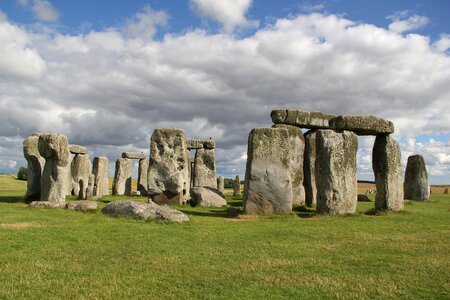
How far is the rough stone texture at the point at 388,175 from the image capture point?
17.2m

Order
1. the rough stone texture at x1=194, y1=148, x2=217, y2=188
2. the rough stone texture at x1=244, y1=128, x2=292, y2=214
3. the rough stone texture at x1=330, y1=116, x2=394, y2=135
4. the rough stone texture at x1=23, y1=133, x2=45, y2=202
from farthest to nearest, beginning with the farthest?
1. the rough stone texture at x1=194, y1=148, x2=217, y2=188
2. the rough stone texture at x1=23, y1=133, x2=45, y2=202
3. the rough stone texture at x1=330, y1=116, x2=394, y2=135
4. the rough stone texture at x1=244, y1=128, x2=292, y2=214

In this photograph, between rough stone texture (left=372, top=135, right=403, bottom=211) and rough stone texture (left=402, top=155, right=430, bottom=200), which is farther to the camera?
rough stone texture (left=402, top=155, right=430, bottom=200)

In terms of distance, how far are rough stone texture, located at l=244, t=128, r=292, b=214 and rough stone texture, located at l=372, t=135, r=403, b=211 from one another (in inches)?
162

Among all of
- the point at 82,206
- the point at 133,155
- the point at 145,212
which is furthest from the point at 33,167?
the point at 133,155

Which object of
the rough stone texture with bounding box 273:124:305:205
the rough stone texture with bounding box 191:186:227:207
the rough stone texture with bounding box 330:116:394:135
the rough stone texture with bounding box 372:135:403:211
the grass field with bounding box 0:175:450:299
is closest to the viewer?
the grass field with bounding box 0:175:450:299

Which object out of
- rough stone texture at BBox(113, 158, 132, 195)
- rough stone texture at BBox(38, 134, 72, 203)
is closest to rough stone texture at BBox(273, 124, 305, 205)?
rough stone texture at BBox(38, 134, 72, 203)

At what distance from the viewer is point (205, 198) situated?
21.5 meters

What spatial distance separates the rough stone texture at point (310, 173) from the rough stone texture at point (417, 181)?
969 cm

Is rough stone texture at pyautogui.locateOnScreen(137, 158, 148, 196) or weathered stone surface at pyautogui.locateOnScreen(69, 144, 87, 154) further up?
weathered stone surface at pyautogui.locateOnScreen(69, 144, 87, 154)

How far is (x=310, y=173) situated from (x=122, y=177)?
51.9 feet

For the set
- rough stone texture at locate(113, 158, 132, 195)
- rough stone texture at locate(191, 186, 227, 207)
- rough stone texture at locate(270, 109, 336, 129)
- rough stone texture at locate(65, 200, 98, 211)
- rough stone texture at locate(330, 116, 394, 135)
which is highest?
rough stone texture at locate(270, 109, 336, 129)

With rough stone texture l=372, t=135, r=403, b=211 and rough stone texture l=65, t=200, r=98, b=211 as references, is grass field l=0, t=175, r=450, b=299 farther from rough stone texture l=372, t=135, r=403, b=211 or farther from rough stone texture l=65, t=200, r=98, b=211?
rough stone texture l=372, t=135, r=403, b=211

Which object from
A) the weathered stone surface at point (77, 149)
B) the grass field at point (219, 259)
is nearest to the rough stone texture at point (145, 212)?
the grass field at point (219, 259)

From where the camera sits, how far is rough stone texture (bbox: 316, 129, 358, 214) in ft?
51.9
